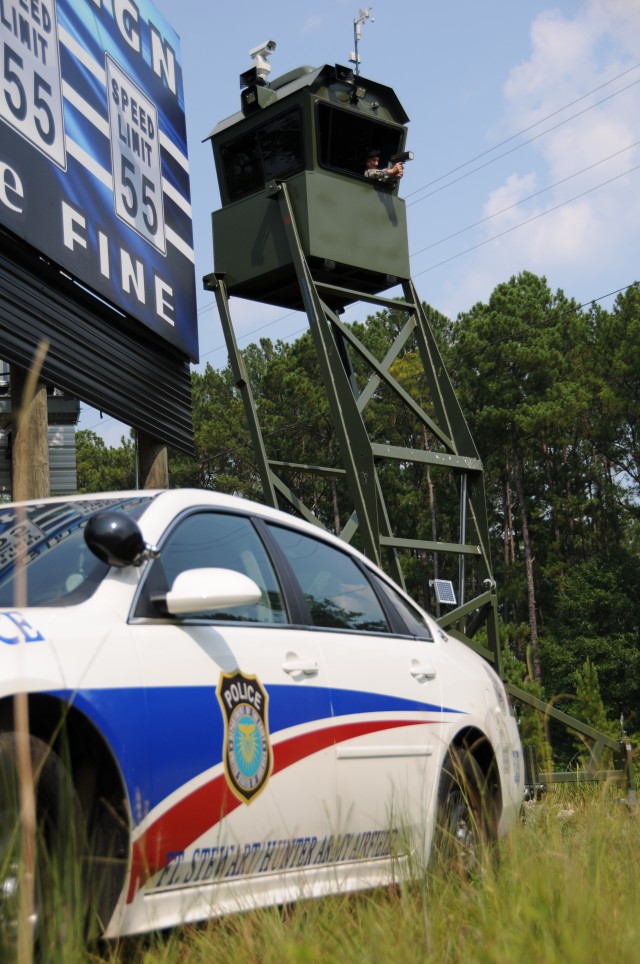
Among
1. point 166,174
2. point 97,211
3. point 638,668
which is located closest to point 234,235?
point 166,174

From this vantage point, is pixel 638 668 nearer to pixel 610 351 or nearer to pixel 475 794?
pixel 610 351

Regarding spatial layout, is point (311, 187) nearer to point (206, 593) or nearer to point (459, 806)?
point (459, 806)

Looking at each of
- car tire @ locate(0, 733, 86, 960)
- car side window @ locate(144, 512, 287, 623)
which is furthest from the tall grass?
car side window @ locate(144, 512, 287, 623)

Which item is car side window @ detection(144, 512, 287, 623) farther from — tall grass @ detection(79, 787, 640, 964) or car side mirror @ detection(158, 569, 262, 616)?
tall grass @ detection(79, 787, 640, 964)

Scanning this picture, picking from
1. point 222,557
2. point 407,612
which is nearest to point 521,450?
point 407,612

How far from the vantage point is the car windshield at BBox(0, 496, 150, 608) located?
3383 millimetres

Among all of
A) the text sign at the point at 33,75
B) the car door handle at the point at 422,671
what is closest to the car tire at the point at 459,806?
the car door handle at the point at 422,671

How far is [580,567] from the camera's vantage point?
50.3 meters

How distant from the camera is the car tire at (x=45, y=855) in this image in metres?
2.38

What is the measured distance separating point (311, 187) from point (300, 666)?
10784 mm

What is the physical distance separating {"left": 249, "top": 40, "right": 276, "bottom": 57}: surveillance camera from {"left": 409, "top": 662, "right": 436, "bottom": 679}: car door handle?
11225 mm

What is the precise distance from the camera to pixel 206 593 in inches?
134

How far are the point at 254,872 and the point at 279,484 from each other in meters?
10.8

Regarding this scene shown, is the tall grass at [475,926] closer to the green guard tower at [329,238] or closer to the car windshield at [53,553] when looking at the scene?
the car windshield at [53,553]
